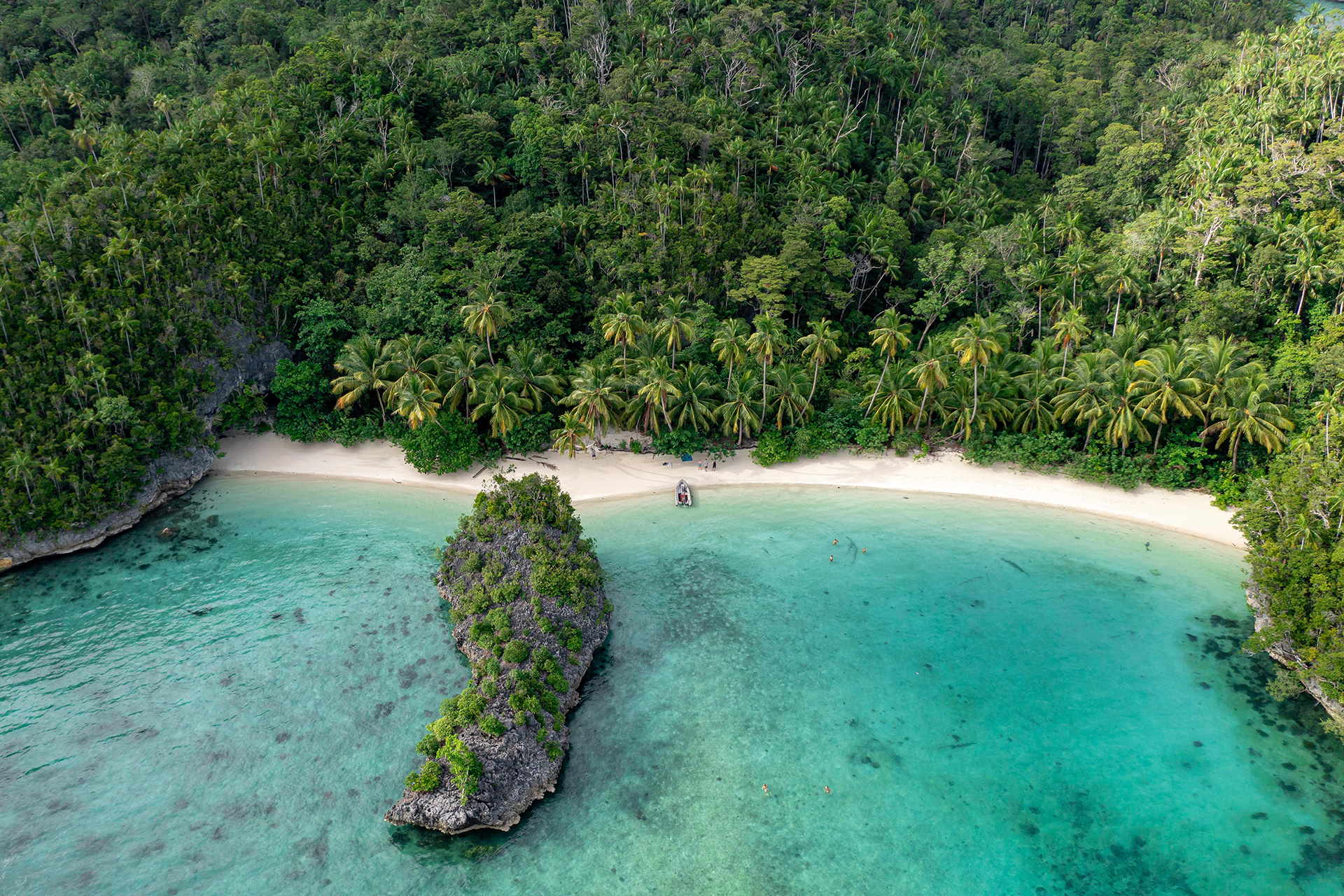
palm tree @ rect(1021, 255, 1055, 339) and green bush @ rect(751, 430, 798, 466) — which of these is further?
palm tree @ rect(1021, 255, 1055, 339)

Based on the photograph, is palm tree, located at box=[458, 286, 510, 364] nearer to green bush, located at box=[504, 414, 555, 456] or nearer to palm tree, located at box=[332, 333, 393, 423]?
green bush, located at box=[504, 414, 555, 456]

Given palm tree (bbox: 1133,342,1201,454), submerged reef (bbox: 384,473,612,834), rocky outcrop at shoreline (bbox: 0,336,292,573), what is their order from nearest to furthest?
submerged reef (bbox: 384,473,612,834)
rocky outcrop at shoreline (bbox: 0,336,292,573)
palm tree (bbox: 1133,342,1201,454)

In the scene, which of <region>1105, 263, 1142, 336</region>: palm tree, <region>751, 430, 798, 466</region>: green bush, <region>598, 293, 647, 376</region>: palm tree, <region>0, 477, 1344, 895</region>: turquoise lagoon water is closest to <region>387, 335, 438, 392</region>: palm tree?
<region>0, 477, 1344, 895</region>: turquoise lagoon water

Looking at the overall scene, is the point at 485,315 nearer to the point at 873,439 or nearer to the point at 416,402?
the point at 416,402

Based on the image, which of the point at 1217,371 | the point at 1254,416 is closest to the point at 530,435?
the point at 1217,371

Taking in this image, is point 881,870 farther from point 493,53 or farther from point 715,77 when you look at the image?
point 493,53

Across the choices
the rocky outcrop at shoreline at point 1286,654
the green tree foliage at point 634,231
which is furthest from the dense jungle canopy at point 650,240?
the rocky outcrop at shoreline at point 1286,654
